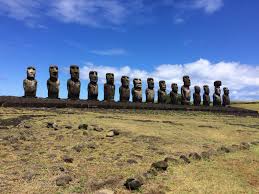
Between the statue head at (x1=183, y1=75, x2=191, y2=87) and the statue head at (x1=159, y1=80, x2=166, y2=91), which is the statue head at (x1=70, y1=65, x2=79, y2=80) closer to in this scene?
the statue head at (x1=159, y1=80, x2=166, y2=91)

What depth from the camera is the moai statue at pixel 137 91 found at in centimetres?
3481

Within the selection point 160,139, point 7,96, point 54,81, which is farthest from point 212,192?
point 54,81

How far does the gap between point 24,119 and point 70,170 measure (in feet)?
22.7

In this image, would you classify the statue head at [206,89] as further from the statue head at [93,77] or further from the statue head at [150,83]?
the statue head at [93,77]

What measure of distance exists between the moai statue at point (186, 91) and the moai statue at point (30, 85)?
14.1 metres

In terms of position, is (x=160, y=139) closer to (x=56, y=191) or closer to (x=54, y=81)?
(x=56, y=191)

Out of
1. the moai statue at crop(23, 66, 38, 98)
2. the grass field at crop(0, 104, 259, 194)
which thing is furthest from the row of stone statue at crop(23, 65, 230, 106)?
the grass field at crop(0, 104, 259, 194)

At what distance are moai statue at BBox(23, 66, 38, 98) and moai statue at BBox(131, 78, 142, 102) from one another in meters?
8.56

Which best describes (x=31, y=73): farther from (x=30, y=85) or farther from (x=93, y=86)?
(x=93, y=86)

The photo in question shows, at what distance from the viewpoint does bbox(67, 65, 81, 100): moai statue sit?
30766mm

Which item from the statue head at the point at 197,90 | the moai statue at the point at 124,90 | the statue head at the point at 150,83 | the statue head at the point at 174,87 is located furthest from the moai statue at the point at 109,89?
the statue head at the point at 197,90

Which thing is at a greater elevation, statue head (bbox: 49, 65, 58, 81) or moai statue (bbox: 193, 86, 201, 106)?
statue head (bbox: 49, 65, 58, 81)

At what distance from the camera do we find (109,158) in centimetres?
1234

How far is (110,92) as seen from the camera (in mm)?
32688
